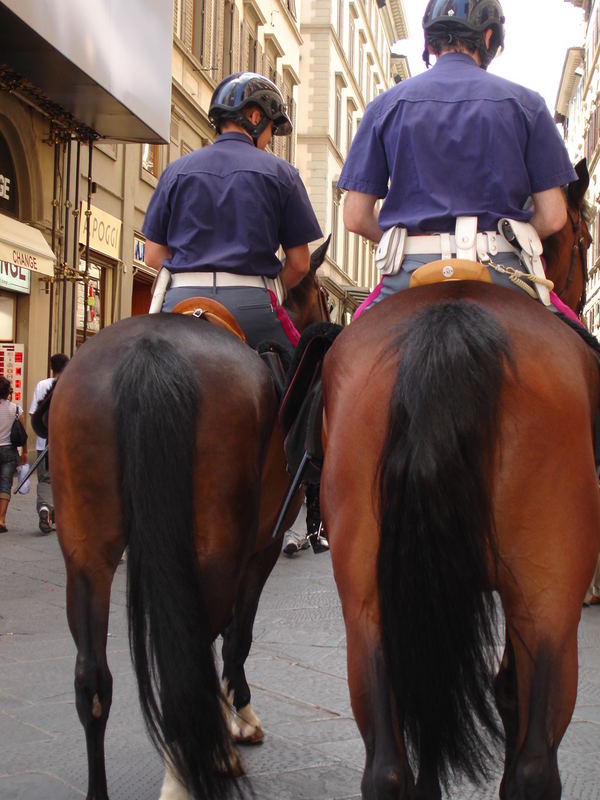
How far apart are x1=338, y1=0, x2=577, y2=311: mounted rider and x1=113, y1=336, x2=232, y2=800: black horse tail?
0.71 m

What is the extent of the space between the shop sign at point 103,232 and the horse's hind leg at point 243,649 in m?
14.6

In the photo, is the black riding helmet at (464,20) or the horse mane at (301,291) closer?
the black riding helmet at (464,20)

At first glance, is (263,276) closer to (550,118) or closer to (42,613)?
(550,118)

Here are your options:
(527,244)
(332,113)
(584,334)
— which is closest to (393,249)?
(527,244)

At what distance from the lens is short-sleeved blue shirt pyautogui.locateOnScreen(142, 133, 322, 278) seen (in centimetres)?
435

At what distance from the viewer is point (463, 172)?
10.4 feet

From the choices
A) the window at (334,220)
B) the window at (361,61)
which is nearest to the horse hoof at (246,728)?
the window at (334,220)

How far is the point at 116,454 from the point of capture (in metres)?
3.41

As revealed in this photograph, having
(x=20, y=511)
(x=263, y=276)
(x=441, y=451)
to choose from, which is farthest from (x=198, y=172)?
(x=20, y=511)

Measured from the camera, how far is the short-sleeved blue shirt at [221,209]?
14.3 feet

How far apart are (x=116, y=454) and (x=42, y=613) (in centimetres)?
421

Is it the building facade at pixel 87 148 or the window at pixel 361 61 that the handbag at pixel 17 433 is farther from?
the window at pixel 361 61

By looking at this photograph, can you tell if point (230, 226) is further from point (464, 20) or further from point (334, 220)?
point (334, 220)

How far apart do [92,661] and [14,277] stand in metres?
13.4
